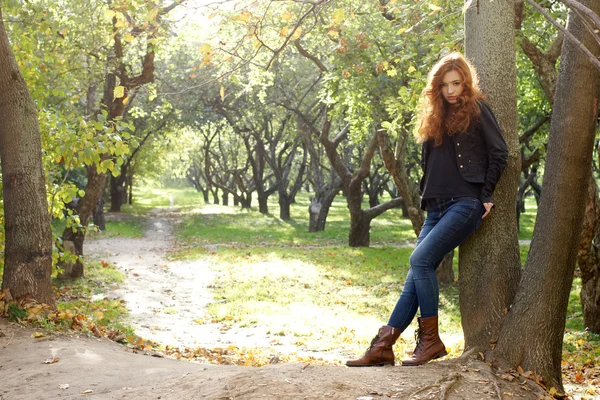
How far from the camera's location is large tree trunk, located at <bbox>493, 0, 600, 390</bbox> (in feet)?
13.2

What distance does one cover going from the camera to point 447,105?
14.8ft

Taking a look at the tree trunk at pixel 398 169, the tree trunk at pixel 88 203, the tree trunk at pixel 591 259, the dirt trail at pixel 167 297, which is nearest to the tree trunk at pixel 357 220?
the dirt trail at pixel 167 297

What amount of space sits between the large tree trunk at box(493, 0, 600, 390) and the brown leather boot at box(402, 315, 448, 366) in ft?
1.37

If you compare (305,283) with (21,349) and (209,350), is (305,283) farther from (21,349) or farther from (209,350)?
(21,349)

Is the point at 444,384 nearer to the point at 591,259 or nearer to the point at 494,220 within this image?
the point at 494,220

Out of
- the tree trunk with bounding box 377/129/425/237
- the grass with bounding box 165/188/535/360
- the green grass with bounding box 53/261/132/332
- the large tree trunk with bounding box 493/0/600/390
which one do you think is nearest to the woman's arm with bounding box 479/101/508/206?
the large tree trunk with bounding box 493/0/600/390

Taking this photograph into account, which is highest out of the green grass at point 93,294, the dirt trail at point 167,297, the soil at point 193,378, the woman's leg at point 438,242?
the woman's leg at point 438,242

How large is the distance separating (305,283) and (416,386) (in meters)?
9.75

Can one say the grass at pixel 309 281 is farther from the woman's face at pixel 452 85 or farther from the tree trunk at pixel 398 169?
the woman's face at pixel 452 85

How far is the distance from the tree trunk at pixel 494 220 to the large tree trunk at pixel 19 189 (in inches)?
163

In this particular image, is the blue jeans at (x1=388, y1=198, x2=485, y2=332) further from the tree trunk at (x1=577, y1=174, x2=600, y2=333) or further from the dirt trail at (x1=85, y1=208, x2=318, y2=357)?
the tree trunk at (x1=577, y1=174, x2=600, y2=333)

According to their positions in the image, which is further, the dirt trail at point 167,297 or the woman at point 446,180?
the dirt trail at point 167,297

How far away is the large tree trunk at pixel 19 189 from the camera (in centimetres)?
613

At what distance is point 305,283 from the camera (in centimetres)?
1356
